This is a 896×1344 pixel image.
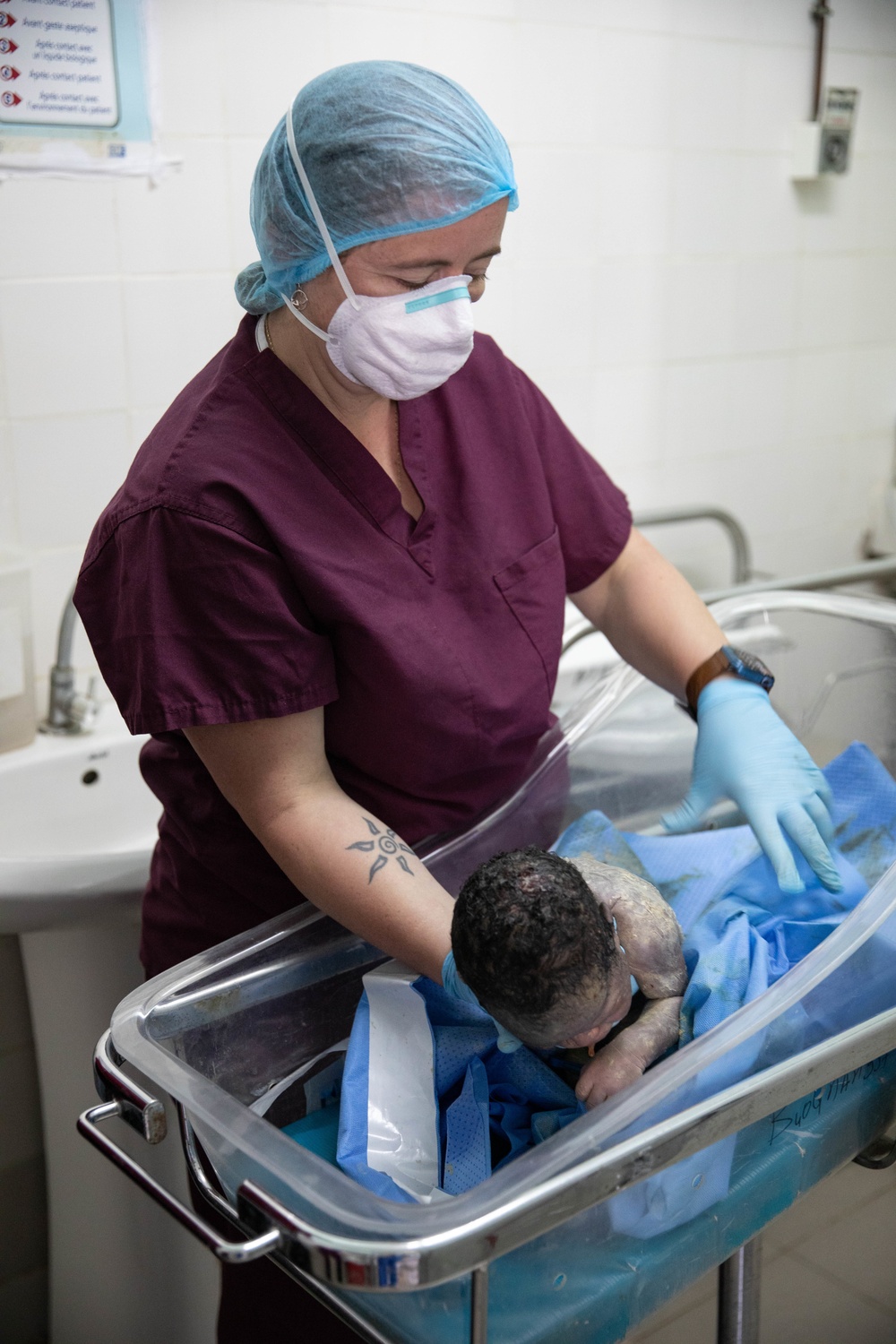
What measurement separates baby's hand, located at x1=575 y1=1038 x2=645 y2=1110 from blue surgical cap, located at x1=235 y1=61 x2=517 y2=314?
2.27 ft

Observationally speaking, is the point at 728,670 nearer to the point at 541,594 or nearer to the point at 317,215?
the point at 541,594

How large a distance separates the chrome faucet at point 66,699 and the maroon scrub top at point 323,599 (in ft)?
1.80

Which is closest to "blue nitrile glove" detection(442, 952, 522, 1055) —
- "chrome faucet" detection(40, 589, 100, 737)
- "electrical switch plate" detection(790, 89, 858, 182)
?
"chrome faucet" detection(40, 589, 100, 737)

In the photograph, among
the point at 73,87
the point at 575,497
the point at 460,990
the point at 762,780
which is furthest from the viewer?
the point at 73,87

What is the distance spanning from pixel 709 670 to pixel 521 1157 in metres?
0.68

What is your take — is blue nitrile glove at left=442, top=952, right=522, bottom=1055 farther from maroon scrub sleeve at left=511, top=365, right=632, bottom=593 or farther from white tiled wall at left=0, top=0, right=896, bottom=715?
white tiled wall at left=0, top=0, right=896, bottom=715

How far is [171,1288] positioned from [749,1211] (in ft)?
3.42

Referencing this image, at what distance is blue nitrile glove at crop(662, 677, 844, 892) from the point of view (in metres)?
1.20

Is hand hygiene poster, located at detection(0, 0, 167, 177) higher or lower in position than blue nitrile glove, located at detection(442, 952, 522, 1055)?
higher

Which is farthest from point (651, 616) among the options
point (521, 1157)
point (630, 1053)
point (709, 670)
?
point (521, 1157)

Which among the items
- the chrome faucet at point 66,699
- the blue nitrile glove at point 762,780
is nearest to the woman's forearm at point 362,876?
the blue nitrile glove at point 762,780

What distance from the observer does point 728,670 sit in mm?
1337

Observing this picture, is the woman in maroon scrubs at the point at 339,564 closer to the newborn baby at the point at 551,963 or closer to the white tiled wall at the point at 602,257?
the newborn baby at the point at 551,963

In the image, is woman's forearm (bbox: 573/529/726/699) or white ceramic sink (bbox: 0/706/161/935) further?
white ceramic sink (bbox: 0/706/161/935)
